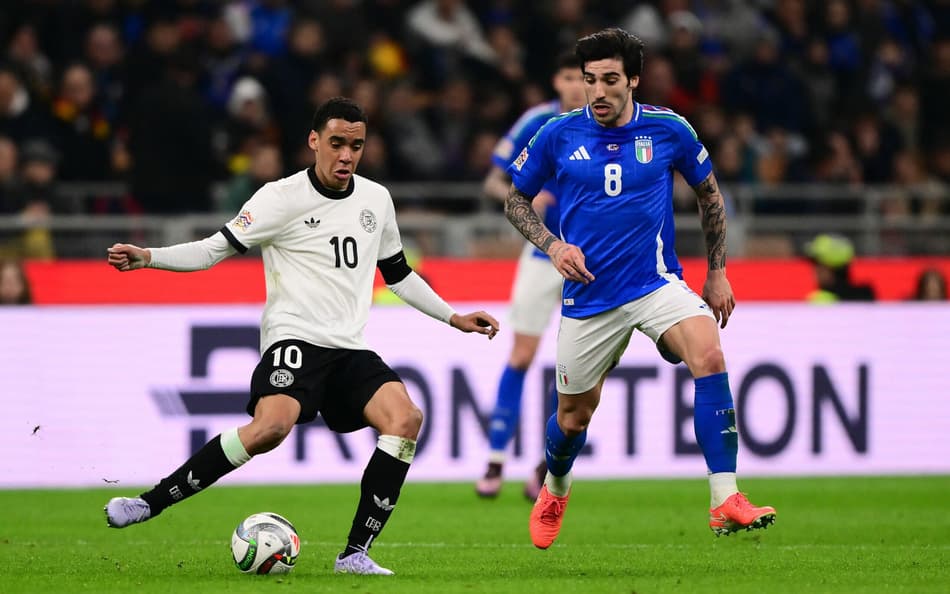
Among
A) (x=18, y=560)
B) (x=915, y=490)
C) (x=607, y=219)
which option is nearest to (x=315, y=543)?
(x=18, y=560)

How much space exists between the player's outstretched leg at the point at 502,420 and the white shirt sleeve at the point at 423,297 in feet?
10.7

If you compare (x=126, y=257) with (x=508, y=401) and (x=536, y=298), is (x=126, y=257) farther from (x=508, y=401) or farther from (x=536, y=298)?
(x=508, y=401)

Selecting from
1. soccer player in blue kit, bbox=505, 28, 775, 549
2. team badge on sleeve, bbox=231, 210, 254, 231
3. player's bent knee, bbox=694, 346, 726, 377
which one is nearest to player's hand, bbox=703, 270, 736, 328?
soccer player in blue kit, bbox=505, 28, 775, 549

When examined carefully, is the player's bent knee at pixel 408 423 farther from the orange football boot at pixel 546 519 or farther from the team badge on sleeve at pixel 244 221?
the team badge on sleeve at pixel 244 221

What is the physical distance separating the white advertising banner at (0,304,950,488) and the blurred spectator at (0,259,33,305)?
79cm

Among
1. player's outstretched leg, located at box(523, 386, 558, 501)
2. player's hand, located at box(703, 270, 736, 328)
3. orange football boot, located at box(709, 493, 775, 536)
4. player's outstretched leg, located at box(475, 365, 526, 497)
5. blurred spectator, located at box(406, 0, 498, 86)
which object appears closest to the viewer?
orange football boot, located at box(709, 493, 775, 536)

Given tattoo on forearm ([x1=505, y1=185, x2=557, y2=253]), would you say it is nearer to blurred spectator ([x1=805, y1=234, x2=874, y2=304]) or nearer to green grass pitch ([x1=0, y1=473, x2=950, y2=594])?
green grass pitch ([x1=0, y1=473, x2=950, y2=594])

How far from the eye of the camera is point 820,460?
12.5 m

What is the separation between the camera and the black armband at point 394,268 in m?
7.60

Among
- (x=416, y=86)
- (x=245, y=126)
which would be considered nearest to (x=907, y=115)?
(x=416, y=86)

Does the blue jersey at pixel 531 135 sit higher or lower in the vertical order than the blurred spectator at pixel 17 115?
lower

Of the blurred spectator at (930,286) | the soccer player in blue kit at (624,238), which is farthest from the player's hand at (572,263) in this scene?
the blurred spectator at (930,286)

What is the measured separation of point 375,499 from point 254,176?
7.87m

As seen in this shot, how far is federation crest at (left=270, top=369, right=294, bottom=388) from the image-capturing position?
7086 millimetres
